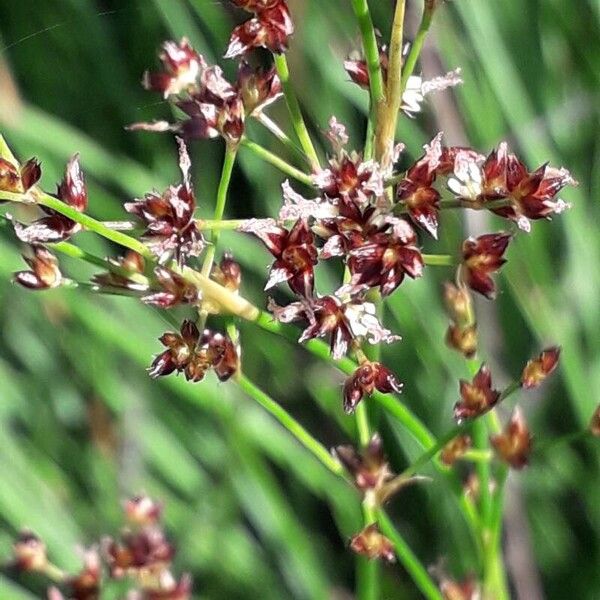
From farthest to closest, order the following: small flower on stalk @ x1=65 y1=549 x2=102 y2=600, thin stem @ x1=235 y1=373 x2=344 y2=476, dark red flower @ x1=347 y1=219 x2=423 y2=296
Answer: small flower on stalk @ x1=65 y1=549 x2=102 y2=600 < thin stem @ x1=235 y1=373 x2=344 y2=476 < dark red flower @ x1=347 y1=219 x2=423 y2=296

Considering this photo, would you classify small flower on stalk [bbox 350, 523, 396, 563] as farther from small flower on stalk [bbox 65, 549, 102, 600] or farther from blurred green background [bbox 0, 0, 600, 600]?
blurred green background [bbox 0, 0, 600, 600]

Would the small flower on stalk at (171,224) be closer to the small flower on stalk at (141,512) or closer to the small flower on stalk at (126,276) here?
the small flower on stalk at (126,276)

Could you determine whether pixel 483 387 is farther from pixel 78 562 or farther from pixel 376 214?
pixel 78 562

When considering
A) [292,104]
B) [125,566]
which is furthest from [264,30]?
[125,566]

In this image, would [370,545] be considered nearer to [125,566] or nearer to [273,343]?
[125,566]

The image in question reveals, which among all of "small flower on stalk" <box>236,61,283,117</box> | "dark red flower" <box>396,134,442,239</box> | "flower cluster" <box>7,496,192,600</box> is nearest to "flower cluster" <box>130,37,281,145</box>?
"small flower on stalk" <box>236,61,283,117</box>

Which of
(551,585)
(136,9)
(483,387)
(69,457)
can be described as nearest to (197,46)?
(136,9)
